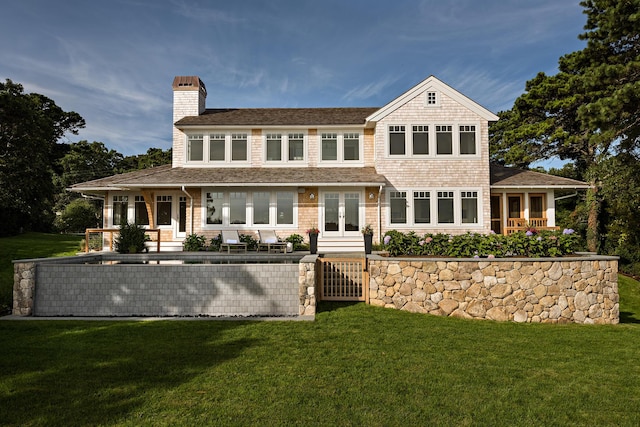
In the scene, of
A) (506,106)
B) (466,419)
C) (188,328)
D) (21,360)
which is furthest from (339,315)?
(506,106)

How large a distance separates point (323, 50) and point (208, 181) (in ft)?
30.8

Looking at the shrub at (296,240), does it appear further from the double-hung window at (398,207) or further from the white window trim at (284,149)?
the double-hung window at (398,207)

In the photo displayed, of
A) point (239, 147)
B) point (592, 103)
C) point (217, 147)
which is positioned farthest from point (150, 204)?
point (592, 103)

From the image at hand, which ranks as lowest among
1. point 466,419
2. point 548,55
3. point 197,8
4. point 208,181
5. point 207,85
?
point 466,419

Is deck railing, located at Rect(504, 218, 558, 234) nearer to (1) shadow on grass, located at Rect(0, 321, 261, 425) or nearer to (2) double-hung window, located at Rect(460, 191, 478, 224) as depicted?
(2) double-hung window, located at Rect(460, 191, 478, 224)

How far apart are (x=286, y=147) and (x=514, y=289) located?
12.0m

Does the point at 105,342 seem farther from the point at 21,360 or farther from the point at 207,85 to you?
the point at 207,85

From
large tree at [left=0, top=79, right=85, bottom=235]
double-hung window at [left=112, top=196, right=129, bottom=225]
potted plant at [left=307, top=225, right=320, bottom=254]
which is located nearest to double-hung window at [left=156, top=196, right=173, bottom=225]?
double-hung window at [left=112, top=196, right=129, bottom=225]

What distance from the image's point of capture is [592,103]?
13914mm

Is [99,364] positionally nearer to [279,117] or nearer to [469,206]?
[279,117]

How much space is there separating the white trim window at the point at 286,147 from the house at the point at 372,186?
23cm

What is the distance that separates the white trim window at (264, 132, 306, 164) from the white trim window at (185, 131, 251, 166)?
98cm

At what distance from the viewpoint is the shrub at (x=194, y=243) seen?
15.4 metres

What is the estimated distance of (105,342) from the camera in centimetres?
591
